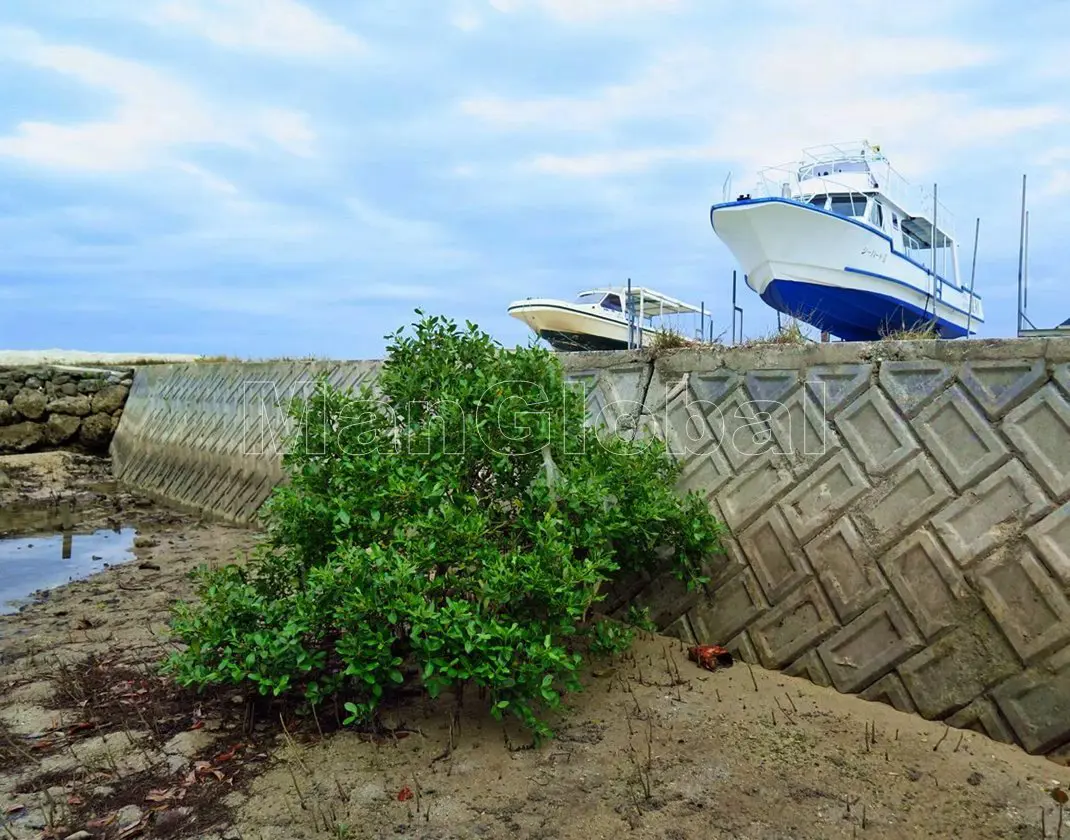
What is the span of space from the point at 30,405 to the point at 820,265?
16782 mm

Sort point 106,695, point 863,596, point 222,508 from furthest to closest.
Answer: point 222,508
point 106,695
point 863,596

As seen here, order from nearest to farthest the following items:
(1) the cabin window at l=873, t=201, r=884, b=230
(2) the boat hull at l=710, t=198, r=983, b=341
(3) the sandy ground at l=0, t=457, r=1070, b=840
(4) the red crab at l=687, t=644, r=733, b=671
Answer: (3) the sandy ground at l=0, t=457, r=1070, b=840
(4) the red crab at l=687, t=644, r=733, b=671
(2) the boat hull at l=710, t=198, r=983, b=341
(1) the cabin window at l=873, t=201, r=884, b=230

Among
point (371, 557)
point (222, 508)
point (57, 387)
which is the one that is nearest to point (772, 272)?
point (222, 508)

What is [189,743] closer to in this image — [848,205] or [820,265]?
[820,265]

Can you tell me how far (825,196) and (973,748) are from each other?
1519cm

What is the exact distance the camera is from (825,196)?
55.2 feet

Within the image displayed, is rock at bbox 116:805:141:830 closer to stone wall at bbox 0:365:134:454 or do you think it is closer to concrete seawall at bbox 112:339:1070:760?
concrete seawall at bbox 112:339:1070:760

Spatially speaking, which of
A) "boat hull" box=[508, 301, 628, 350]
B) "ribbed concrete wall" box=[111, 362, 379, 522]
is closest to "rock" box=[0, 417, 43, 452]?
"ribbed concrete wall" box=[111, 362, 379, 522]

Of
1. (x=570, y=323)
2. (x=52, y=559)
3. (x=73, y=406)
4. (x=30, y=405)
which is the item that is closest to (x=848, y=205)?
(x=570, y=323)

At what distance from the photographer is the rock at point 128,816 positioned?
326 cm

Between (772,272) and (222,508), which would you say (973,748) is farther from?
(772,272)

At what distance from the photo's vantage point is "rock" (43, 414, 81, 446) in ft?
55.3

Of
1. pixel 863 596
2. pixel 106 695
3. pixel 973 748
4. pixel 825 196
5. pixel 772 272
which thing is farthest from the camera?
pixel 825 196

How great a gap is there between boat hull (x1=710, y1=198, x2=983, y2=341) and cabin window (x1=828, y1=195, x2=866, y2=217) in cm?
105
